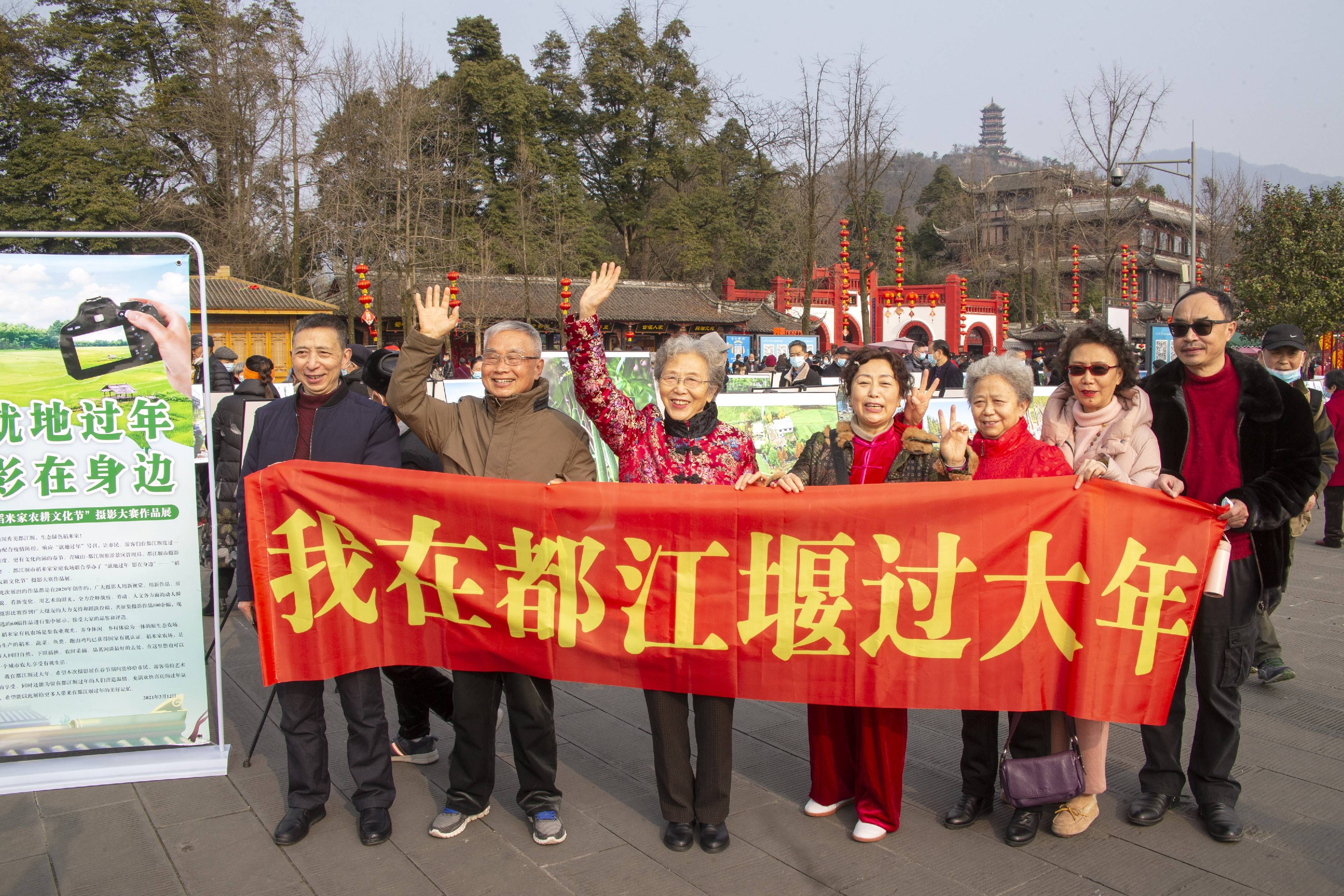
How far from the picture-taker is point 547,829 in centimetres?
312

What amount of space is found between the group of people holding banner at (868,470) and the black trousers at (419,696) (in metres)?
0.45

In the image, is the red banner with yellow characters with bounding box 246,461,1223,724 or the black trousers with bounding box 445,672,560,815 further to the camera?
the black trousers with bounding box 445,672,560,815

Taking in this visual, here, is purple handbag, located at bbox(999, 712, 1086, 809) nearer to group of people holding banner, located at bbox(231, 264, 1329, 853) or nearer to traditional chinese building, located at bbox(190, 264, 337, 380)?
group of people holding banner, located at bbox(231, 264, 1329, 853)

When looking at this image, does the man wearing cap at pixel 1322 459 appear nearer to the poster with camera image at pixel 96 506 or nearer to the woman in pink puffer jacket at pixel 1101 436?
the woman in pink puffer jacket at pixel 1101 436

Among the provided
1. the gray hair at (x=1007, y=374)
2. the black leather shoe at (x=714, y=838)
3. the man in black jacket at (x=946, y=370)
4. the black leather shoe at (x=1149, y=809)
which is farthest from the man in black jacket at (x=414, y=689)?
the man in black jacket at (x=946, y=370)

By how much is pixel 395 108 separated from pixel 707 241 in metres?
15.2

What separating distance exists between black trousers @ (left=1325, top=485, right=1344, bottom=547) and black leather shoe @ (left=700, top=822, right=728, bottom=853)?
7.31 m

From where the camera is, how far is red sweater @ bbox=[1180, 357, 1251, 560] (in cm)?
317

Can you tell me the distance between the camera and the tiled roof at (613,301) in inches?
1192

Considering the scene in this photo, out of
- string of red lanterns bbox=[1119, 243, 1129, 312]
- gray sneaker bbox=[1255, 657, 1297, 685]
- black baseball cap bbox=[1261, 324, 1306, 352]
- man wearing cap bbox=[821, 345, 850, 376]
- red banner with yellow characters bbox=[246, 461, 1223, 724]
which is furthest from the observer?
string of red lanterns bbox=[1119, 243, 1129, 312]

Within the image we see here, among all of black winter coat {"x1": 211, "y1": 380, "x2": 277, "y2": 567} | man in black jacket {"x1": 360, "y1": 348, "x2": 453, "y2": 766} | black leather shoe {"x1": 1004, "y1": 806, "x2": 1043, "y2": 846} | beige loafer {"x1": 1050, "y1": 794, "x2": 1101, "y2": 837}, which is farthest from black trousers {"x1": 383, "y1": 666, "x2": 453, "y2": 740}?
black winter coat {"x1": 211, "y1": 380, "x2": 277, "y2": 567}

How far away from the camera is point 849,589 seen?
3.07 m

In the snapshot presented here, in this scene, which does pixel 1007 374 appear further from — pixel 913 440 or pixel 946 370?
pixel 946 370

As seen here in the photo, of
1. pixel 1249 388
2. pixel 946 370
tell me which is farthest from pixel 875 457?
pixel 946 370
